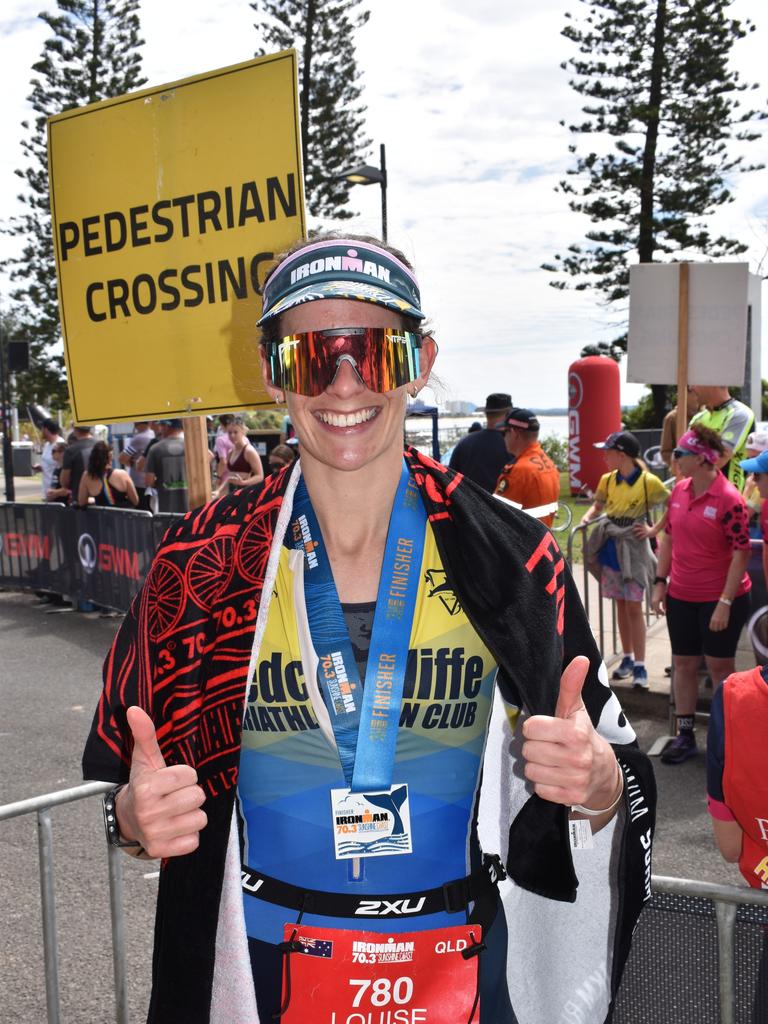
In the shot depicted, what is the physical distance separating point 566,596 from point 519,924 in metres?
0.60

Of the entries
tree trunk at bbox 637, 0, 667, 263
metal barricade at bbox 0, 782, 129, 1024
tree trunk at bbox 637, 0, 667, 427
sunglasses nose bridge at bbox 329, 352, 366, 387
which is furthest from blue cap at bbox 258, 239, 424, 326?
tree trunk at bbox 637, 0, 667, 263

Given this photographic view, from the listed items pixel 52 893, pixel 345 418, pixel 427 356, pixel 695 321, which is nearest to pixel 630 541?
pixel 695 321

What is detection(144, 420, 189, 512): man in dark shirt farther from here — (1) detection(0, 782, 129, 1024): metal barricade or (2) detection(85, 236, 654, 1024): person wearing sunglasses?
(2) detection(85, 236, 654, 1024): person wearing sunglasses

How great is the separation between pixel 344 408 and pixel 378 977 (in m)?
1.01

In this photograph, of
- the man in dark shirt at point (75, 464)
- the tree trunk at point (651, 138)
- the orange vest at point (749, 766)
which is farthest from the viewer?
the tree trunk at point (651, 138)

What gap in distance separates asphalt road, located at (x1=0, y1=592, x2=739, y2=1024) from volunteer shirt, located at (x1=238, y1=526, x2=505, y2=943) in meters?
2.56

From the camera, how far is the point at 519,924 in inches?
72.4

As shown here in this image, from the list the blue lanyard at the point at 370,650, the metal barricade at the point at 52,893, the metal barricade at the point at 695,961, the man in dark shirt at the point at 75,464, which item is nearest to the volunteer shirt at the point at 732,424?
the metal barricade at the point at 695,961

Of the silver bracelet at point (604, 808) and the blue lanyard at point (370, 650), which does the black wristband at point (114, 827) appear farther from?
the silver bracelet at point (604, 808)

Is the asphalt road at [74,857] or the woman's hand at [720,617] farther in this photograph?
the woman's hand at [720,617]

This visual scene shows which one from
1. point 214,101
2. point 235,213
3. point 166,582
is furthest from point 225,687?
point 214,101

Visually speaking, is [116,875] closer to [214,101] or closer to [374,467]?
[374,467]

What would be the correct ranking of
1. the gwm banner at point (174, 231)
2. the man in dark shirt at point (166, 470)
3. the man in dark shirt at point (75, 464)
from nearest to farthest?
the gwm banner at point (174, 231) → the man in dark shirt at point (75, 464) → the man in dark shirt at point (166, 470)

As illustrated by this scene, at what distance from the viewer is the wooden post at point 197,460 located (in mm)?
3352
